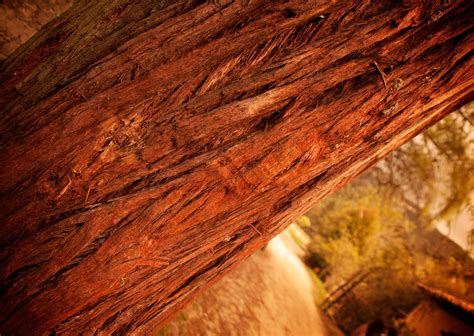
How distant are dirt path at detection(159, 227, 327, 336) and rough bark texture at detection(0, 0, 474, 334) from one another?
257 cm

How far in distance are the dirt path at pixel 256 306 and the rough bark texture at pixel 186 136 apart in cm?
257

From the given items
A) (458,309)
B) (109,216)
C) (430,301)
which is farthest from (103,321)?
(430,301)

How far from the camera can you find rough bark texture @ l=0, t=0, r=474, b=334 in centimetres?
92

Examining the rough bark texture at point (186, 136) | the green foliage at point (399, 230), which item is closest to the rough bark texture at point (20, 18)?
the rough bark texture at point (186, 136)

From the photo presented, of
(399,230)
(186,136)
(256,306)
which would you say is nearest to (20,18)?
(186,136)

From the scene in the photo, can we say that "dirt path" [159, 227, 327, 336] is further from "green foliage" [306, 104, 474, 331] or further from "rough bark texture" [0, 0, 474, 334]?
"green foliage" [306, 104, 474, 331]

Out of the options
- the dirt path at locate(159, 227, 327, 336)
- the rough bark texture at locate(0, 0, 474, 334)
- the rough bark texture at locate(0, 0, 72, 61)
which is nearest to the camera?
the rough bark texture at locate(0, 0, 474, 334)

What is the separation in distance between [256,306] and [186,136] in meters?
5.24

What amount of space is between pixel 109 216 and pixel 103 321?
45cm

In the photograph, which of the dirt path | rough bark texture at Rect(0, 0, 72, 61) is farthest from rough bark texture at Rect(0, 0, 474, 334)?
rough bark texture at Rect(0, 0, 72, 61)

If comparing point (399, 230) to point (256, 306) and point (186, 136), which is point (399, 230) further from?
point (186, 136)

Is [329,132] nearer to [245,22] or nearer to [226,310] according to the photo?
[245,22]

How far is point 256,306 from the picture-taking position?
16.8ft

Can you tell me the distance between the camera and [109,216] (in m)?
0.92
